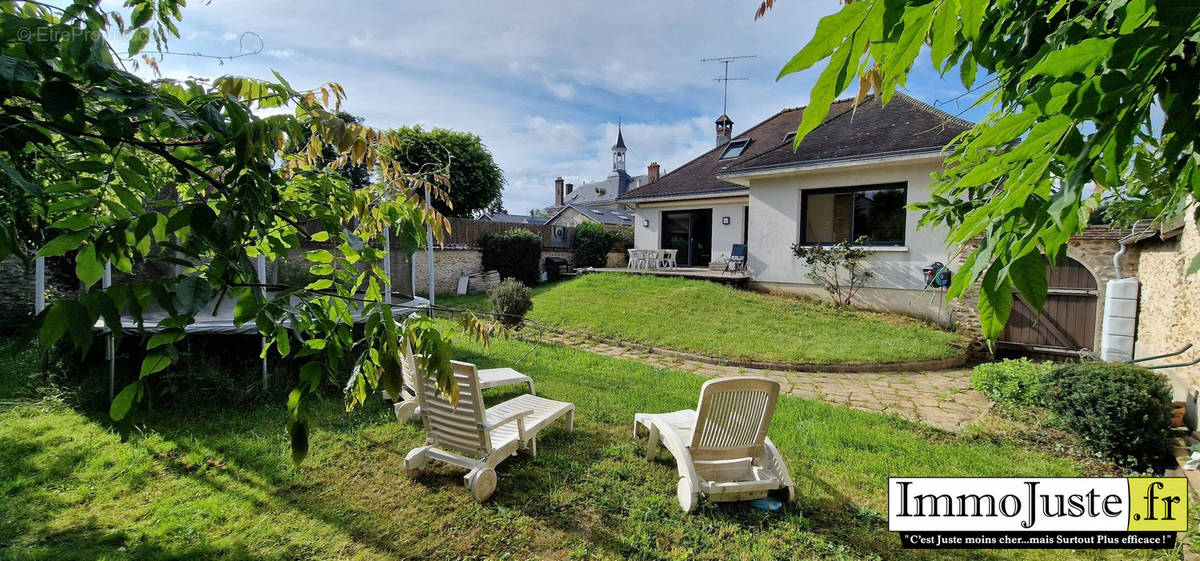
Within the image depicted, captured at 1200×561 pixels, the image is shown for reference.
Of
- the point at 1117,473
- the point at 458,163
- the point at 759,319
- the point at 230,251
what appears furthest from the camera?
the point at 458,163

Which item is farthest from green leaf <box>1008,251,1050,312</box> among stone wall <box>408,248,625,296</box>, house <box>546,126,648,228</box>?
house <box>546,126,648,228</box>

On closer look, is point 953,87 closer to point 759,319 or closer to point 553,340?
point 553,340

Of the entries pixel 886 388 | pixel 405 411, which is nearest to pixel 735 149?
pixel 886 388

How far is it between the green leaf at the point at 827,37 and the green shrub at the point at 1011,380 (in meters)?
7.50

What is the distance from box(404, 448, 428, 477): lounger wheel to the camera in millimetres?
4195

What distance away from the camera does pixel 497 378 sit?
6.48 m

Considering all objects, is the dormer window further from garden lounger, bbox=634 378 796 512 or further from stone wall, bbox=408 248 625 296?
garden lounger, bbox=634 378 796 512

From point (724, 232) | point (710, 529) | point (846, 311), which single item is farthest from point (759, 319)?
point (710, 529)

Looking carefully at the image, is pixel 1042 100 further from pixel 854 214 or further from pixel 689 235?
pixel 689 235

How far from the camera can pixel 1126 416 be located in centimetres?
488

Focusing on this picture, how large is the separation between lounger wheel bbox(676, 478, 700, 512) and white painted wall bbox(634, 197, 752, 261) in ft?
48.3

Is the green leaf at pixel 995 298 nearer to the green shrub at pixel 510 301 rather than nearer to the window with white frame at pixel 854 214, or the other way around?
the green shrub at pixel 510 301

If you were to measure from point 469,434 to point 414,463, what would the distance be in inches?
23.0

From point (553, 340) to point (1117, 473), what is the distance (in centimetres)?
854
